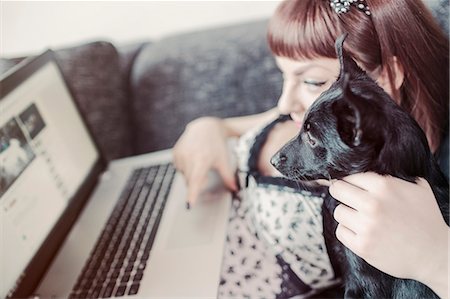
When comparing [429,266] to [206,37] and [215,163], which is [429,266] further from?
[206,37]

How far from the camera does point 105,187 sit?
135 centimetres

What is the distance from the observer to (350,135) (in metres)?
0.64

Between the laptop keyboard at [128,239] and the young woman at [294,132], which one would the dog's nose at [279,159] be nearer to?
the young woman at [294,132]

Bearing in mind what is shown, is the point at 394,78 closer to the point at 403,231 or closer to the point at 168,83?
the point at 403,231

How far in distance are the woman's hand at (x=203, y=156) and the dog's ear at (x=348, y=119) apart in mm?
543

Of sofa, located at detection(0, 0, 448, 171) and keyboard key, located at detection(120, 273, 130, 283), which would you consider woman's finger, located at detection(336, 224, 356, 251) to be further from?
sofa, located at detection(0, 0, 448, 171)

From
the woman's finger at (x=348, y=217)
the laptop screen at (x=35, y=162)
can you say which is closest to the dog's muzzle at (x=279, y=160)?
the woman's finger at (x=348, y=217)

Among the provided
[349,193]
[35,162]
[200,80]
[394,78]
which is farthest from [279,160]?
[200,80]

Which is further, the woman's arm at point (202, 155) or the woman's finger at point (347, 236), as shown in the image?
the woman's arm at point (202, 155)

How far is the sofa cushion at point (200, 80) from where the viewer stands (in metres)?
1.48

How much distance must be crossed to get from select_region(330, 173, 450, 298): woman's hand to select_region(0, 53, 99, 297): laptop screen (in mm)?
618

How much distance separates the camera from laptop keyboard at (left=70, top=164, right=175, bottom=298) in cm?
98

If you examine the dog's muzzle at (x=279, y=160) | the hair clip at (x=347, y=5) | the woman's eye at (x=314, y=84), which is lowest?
the dog's muzzle at (x=279, y=160)

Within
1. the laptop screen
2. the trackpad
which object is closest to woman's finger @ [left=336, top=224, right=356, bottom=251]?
the trackpad
